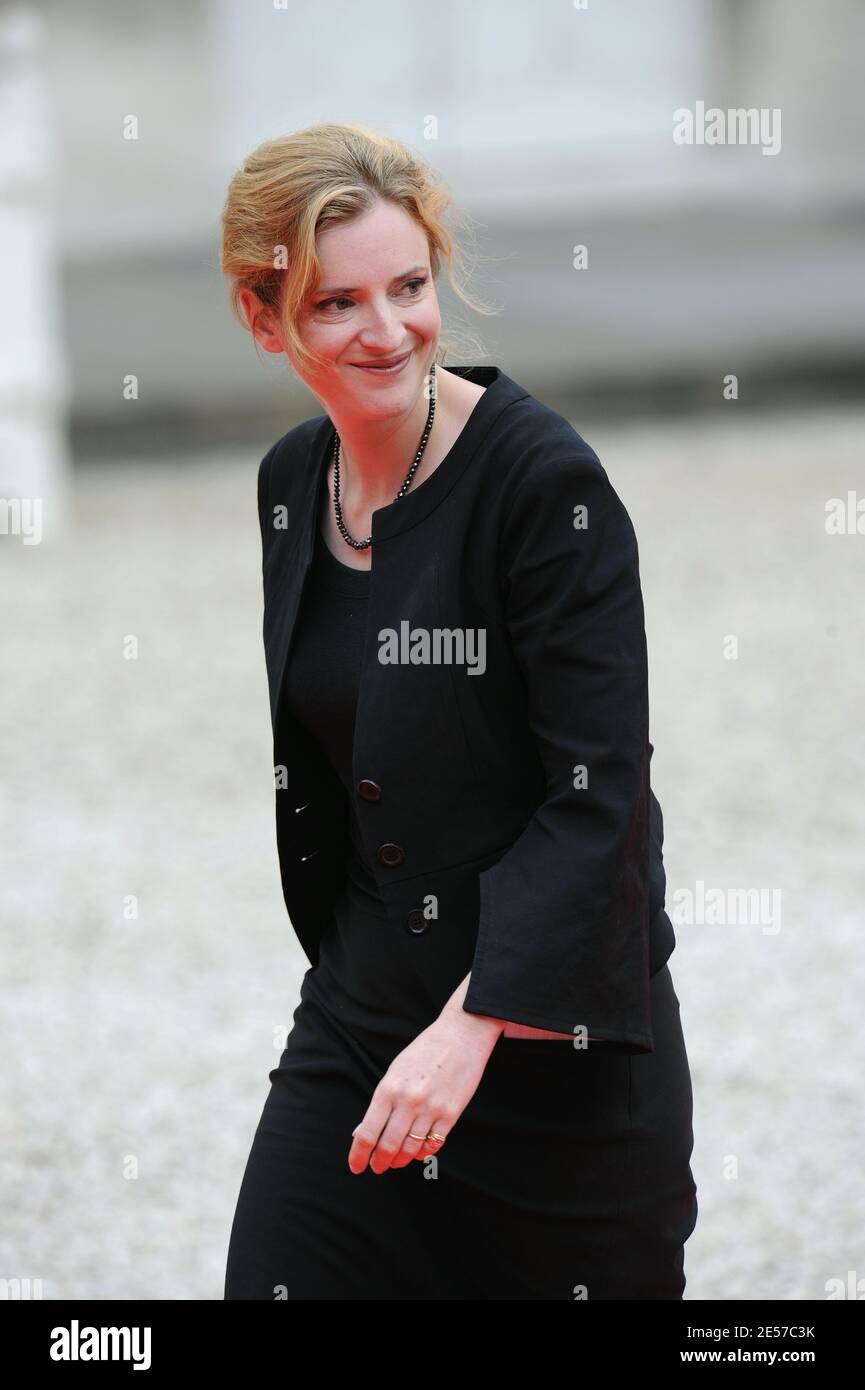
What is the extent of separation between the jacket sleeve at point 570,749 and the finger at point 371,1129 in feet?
0.47

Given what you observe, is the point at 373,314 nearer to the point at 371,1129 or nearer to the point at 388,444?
the point at 388,444

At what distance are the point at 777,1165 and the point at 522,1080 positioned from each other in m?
2.41

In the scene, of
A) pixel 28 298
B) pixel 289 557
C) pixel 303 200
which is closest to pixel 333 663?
pixel 289 557

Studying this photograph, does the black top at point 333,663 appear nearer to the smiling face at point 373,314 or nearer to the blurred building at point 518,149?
the smiling face at point 373,314

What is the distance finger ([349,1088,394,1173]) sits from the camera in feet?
6.72

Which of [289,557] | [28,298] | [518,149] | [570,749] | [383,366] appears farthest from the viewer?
[518,149]

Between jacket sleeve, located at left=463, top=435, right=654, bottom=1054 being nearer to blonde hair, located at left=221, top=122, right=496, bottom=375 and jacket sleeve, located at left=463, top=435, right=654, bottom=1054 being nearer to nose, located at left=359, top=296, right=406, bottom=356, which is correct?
nose, located at left=359, top=296, right=406, bottom=356

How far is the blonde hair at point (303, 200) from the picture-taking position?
2.06 meters

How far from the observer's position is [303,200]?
2.05 meters

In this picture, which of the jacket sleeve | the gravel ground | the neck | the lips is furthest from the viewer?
the gravel ground

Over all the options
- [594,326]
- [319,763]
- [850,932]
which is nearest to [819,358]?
[594,326]

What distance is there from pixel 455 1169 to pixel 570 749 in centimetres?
64

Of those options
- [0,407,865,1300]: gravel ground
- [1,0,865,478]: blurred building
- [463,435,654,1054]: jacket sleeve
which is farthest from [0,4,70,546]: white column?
[463,435,654,1054]: jacket sleeve

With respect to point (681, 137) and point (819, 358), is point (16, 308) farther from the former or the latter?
point (681, 137)
